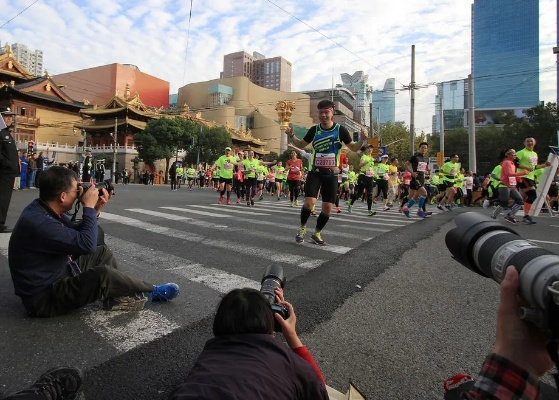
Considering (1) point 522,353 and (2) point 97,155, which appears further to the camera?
(2) point 97,155

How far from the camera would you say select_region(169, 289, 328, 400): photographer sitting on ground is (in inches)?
47.8

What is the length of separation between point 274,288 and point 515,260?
1053 mm

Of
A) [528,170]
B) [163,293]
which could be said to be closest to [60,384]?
[163,293]

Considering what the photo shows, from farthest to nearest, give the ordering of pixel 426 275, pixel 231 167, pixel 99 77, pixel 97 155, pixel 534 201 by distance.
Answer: pixel 99 77 → pixel 97 155 → pixel 231 167 → pixel 534 201 → pixel 426 275

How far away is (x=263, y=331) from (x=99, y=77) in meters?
90.7

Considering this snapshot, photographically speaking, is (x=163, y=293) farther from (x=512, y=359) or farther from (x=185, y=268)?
(x=512, y=359)

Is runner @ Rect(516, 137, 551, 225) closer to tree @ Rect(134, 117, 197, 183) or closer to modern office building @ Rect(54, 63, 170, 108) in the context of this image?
tree @ Rect(134, 117, 197, 183)

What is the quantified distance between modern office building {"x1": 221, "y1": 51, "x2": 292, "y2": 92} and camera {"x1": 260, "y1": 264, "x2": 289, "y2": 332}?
307 feet

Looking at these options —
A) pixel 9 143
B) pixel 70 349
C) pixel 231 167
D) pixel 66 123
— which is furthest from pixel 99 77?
pixel 70 349

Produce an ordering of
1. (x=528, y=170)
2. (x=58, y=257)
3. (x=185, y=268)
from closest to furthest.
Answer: (x=58, y=257)
(x=185, y=268)
(x=528, y=170)

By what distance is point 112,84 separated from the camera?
258ft

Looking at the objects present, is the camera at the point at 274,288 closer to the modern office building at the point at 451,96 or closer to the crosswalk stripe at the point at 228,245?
the crosswalk stripe at the point at 228,245

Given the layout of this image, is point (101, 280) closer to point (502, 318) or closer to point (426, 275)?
point (502, 318)

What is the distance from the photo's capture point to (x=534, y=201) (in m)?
9.36
